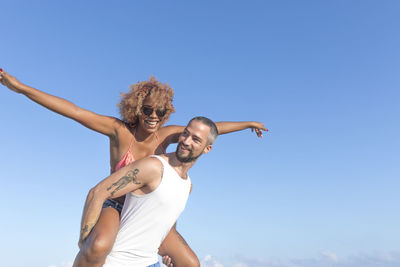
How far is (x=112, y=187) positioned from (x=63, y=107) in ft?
5.12

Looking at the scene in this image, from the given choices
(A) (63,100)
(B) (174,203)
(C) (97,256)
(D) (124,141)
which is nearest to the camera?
(C) (97,256)

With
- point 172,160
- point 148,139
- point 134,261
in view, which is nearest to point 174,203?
point 172,160

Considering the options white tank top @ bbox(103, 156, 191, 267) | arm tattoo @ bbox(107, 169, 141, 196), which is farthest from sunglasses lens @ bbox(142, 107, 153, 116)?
Answer: arm tattoo @ bbox(107, 169, 141, 196)

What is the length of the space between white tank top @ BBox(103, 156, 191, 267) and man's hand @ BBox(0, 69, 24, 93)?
7.00ft

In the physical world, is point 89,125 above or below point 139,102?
below

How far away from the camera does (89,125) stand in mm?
6223

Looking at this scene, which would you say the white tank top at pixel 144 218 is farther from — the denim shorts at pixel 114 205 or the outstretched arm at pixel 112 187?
the denim shorts at pixel 114 205

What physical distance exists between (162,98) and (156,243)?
Result: 7.22 ft

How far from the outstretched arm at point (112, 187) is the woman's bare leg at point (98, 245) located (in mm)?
101

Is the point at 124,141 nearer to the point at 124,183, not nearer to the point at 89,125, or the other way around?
the point at 89,125

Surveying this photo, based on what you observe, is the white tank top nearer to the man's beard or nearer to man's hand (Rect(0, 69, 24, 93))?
the man's beard

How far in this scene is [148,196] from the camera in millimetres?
5402

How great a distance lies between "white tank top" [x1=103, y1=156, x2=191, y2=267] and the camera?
5.43 meters

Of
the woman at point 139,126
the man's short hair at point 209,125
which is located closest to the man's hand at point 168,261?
the woman at point 139,126
